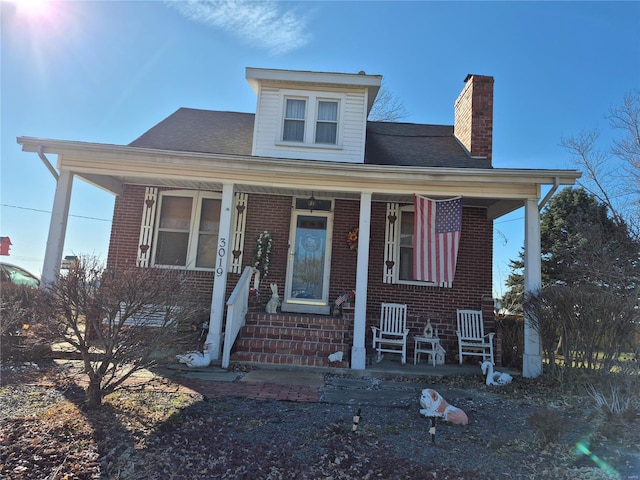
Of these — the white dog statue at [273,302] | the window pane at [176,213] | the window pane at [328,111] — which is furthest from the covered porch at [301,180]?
the window pane at [328,111]

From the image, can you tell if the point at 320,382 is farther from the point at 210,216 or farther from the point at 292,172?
the point at 210,216

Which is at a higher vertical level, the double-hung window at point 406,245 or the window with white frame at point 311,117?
the window with white frame at point 311,117

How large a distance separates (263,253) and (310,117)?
299 cm

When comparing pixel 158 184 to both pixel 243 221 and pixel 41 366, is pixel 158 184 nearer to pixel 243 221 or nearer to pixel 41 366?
pixel 243 221

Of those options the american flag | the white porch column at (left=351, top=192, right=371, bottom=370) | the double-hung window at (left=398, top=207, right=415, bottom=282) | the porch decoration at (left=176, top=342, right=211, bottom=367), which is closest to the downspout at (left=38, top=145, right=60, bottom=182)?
the porch decoration at (left=176, top=342, right=211, bottom=367)

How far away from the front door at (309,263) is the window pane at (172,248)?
2.28 metres

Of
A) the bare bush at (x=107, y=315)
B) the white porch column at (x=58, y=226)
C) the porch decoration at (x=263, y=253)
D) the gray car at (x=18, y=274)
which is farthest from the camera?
the gray car at (x=18, y=274)

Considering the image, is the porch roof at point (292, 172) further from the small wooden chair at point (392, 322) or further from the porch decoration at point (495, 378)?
the porch decoration at point (495, 378)

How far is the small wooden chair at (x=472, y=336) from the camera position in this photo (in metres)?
7.34

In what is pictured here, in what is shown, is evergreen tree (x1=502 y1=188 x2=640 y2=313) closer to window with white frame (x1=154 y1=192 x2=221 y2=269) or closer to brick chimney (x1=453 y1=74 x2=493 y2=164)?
brick chimney (x1=453 y1=74 x2=493 y2=164)

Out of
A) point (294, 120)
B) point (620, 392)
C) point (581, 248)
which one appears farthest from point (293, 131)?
point (581, 248)

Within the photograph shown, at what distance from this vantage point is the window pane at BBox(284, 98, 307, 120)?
27.5ft

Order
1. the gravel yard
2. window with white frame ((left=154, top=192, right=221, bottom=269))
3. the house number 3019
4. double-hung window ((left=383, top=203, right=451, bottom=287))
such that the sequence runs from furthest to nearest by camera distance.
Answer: window with white frame ((left=154, top=192, right=221, bottom=269))
double-hung window ((left=383, top=203, right=451, bottom=287))
the house number 3019
the gravel yard

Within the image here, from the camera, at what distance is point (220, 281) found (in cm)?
664
